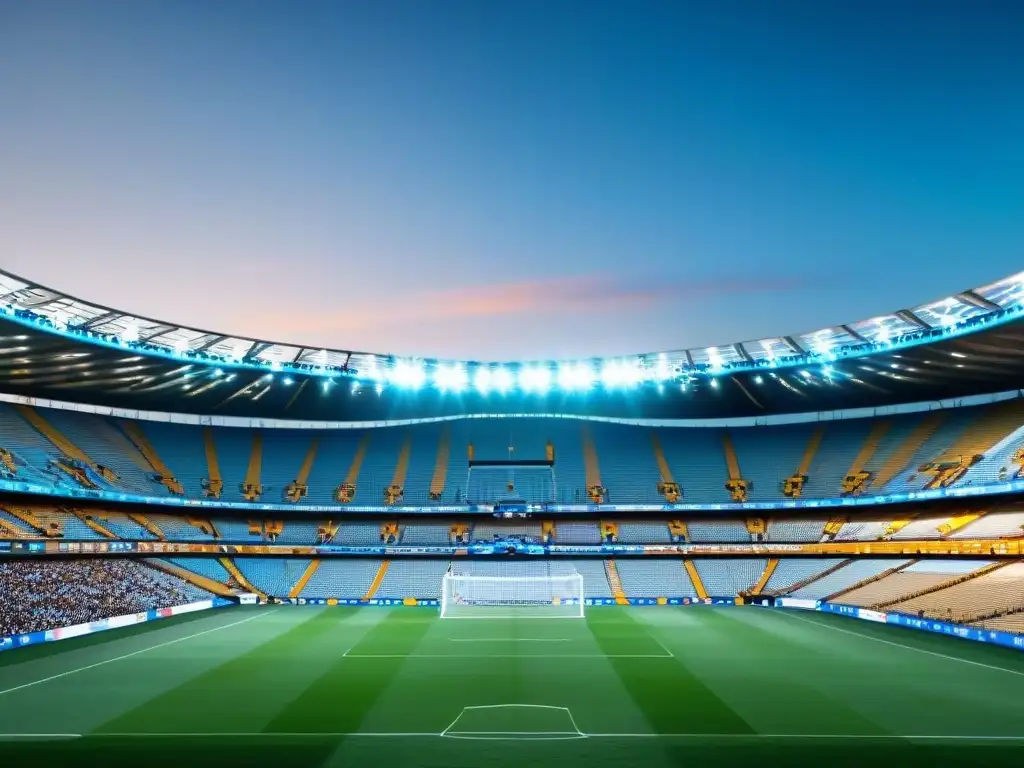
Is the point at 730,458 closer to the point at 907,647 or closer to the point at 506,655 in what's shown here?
the point at 907,647

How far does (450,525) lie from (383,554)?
17.7ft

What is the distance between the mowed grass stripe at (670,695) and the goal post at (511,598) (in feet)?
34.9

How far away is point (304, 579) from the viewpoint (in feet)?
161

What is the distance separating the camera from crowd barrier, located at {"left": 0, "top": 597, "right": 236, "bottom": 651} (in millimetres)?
30013

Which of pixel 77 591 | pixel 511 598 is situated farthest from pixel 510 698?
pixel 511 598

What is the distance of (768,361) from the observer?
42125 mm

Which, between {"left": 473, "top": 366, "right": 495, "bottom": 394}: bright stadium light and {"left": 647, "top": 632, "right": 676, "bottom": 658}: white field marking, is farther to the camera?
{"left": 473, "top": 366, "right": 495, "bottom": 394}: bright stadium light

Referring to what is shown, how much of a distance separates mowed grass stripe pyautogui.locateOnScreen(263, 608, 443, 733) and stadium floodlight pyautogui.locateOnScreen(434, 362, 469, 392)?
1688 cm

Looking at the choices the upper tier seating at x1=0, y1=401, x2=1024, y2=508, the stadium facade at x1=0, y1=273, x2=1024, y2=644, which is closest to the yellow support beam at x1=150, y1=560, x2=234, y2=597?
the stadium facade at x1=0, y1=273, x2=1024, y2=644

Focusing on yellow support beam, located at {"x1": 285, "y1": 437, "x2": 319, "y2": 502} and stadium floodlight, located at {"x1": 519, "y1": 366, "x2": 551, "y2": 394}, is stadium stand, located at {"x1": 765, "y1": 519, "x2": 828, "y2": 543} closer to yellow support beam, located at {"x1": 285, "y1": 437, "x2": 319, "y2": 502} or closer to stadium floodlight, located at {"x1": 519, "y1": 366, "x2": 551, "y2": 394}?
stadium floodlight, located at {"x1": 519, "y1": 366, "x2": 551, "y2": 394}

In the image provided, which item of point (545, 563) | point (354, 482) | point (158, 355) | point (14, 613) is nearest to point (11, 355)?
point (158, 355)

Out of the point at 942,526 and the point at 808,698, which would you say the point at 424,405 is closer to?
the point at 942,526

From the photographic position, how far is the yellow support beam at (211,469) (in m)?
51.1

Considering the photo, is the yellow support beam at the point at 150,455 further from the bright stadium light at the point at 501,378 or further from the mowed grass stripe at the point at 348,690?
the mowed grass stripe at the point at 348,690
